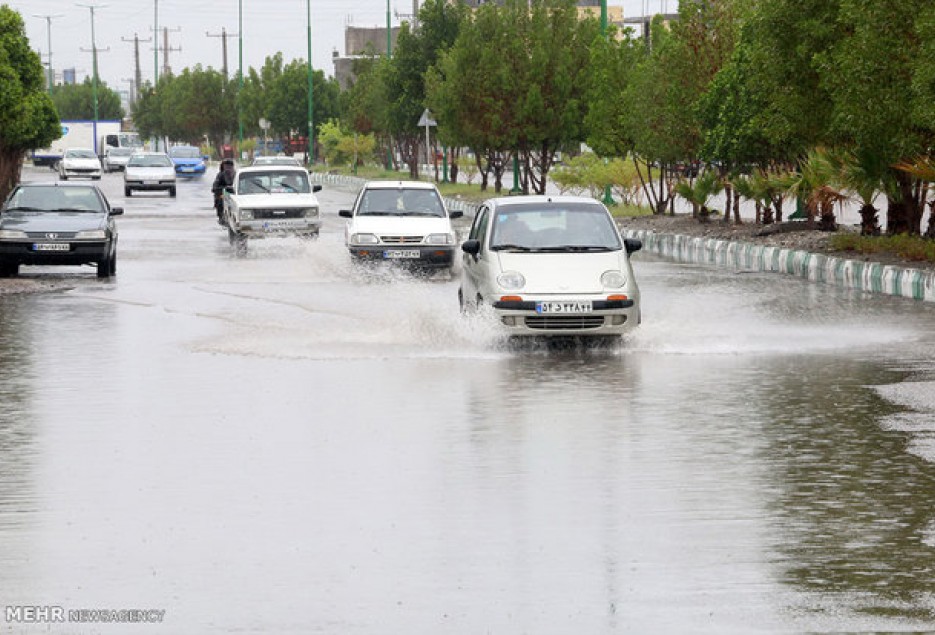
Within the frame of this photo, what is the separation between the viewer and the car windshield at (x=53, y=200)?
2869 cm

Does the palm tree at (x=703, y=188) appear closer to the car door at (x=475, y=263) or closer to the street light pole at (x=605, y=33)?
the street light pole at (x=605, y=33)

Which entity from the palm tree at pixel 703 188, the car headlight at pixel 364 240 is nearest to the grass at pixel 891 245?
the palm tree at pixel 703 188

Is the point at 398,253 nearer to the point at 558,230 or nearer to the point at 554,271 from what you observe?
the point at 558,230

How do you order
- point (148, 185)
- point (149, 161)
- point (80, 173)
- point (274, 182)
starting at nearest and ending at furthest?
point (274, 182) < point (148, 185) < point (149, 161) < point (80, 173)

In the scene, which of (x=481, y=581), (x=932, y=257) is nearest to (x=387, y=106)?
(x=932, y=257)

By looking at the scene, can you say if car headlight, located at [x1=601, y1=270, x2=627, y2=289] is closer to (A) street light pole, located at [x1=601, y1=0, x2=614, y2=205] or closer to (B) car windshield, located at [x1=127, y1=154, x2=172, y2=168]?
(A) street light pole, located at [x1=601, y1=0, x2=614, y2=205]

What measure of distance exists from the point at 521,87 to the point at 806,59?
76.4 ft

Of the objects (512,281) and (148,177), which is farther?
(148,177)

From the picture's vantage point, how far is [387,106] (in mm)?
75688

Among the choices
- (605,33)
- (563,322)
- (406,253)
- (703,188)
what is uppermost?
(605,33)

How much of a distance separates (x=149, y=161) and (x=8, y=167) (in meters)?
18.8

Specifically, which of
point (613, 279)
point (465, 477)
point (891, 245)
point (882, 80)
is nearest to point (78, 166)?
point (891, 245)

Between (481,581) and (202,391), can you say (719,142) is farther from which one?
(481,581)

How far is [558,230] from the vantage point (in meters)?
19.1
